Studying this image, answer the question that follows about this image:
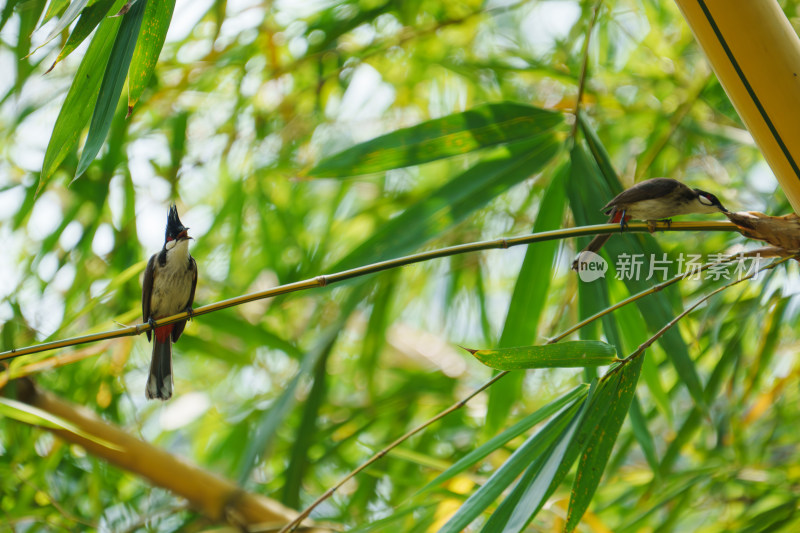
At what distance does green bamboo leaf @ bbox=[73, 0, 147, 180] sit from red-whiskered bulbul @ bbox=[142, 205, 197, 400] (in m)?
0.74

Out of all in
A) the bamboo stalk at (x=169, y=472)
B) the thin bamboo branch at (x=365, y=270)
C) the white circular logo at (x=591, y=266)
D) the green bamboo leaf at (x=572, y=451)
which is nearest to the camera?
the thin bamboo branch at (x=365, y=270)

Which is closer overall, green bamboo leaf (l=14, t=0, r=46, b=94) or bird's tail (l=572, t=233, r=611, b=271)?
bird's tail (l=572, t=233, r=611, b=271)

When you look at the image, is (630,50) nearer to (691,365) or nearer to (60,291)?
(691,365)

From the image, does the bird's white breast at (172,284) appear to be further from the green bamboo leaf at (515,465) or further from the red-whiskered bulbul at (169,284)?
the green bamboo leaf at (515,465)

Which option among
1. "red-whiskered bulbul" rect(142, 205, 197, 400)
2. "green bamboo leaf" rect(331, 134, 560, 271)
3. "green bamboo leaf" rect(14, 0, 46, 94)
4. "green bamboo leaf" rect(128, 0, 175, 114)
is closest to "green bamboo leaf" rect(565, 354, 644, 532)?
"green bamboo leaf" rect(331, 134, 560, 271)

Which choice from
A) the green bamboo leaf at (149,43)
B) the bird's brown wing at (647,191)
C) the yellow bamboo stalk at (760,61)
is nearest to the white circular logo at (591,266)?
the bird's brown wing at (647,191)

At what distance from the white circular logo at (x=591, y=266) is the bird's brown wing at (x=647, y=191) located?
0.12 meters

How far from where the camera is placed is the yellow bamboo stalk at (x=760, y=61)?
774mm

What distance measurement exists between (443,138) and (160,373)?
829 mm

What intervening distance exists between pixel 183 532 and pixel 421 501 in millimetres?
790

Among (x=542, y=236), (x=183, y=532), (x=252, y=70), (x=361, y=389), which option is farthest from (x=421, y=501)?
(x=252, y=70)

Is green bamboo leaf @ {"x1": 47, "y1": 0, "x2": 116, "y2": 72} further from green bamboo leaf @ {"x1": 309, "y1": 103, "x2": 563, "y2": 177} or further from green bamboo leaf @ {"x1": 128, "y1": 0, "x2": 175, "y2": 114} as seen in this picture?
green bamboo leaf @ {"x1": 309, "y1": 103, "x2": 563, "y2": 177}

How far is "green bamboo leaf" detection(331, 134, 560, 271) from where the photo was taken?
1.30m

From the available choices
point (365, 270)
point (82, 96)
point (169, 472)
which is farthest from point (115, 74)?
point (169, 472)
